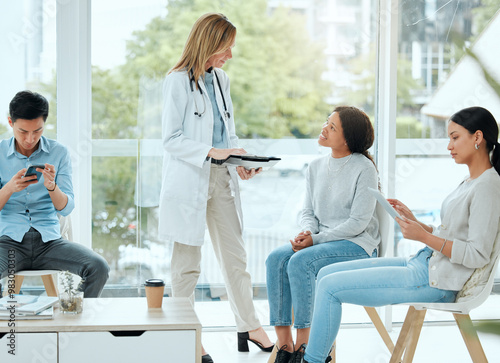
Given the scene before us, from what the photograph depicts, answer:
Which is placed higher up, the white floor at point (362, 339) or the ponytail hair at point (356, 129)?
the ponytail hair at point (356, 129)

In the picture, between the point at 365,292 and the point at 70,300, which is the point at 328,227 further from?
the point at 70,300

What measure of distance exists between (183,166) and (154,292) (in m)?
0.65

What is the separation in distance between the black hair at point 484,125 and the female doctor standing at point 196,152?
91 cm

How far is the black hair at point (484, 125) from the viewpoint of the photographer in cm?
195

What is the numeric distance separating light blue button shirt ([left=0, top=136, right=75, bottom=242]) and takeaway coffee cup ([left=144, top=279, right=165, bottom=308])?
80 cm

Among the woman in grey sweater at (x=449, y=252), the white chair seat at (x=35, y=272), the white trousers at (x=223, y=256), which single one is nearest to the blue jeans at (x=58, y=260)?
the white chair seat at (x=35, y=272)

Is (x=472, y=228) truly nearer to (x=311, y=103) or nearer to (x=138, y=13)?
(x=311, y=103)

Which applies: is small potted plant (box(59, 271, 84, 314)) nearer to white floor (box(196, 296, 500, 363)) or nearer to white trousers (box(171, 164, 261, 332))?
white trousers (box(171, 164, 261, 332))

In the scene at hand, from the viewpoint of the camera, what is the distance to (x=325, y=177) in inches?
102

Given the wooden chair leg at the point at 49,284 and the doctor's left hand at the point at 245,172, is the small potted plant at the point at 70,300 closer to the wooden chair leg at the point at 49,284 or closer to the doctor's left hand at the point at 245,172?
the wooden chair leg at the point at 49,284

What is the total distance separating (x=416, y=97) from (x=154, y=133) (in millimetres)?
1507

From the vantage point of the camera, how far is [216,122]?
8.71 feet

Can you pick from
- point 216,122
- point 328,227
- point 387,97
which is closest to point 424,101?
point 387,97

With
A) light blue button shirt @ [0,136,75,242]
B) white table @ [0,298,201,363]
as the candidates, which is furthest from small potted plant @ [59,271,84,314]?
light blue button shirt @ [0,136,75,242]
